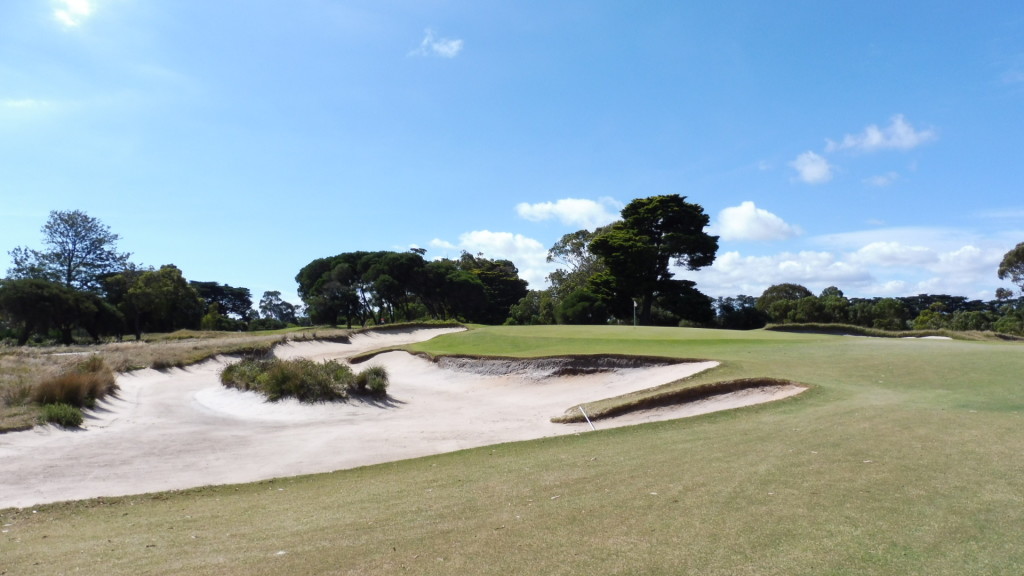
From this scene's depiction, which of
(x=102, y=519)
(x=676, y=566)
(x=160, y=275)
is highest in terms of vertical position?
(x=160, y=275)

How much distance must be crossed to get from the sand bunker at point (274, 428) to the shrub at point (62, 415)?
304mm

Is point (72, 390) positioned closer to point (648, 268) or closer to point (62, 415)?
point (62, 415)

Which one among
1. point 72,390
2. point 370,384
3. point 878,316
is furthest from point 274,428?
point 878,316

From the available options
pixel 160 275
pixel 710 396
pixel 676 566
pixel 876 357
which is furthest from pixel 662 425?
pixel 160 275

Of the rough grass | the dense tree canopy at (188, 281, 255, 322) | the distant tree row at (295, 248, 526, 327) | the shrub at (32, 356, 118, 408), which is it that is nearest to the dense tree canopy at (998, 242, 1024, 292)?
the rough grass

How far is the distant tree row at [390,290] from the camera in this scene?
64000 mm

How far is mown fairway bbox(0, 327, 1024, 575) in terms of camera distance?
4758 millimetres

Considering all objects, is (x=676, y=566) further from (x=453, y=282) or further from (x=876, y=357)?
(x=453, y=282)

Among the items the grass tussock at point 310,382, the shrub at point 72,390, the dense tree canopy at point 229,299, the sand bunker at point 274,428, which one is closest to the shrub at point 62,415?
the sand bunker at point 274,428

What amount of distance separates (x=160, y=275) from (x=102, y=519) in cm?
5100

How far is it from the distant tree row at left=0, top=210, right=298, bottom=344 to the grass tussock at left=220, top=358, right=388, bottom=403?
24584 mm

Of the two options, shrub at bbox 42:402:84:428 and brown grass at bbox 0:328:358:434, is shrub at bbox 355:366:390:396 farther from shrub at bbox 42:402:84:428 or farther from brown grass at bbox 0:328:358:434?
shrub at bbox 42:402:84:428

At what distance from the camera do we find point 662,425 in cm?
1272

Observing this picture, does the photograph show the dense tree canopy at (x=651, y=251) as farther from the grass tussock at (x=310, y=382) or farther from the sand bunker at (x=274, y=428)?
the grass tussock at (x=310, y=382)
